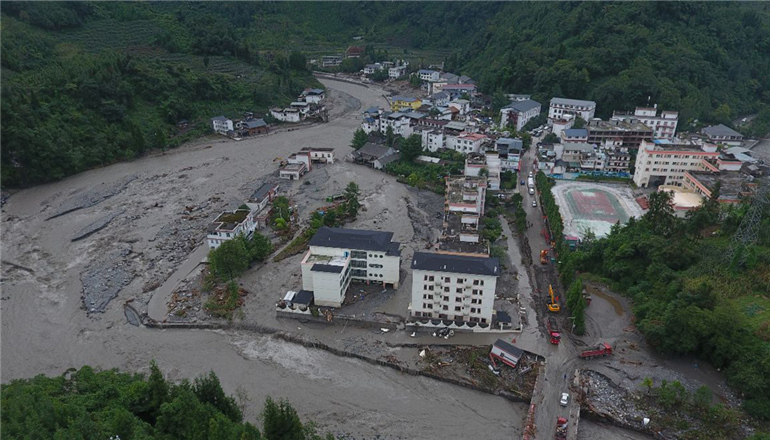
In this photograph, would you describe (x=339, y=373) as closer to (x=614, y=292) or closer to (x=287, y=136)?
(x=614, y=292)

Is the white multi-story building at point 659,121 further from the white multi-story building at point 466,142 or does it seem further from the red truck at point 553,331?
the red truck at point 553,331

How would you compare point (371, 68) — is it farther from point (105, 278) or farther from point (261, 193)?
point (105, 278)

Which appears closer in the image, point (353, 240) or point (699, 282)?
point (699, 282)

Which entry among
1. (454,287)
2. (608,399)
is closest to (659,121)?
(454,287)

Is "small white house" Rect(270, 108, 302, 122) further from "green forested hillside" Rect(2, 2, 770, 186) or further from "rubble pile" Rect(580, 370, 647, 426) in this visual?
"rubble pile" Rect(580, 370, 647, 426)

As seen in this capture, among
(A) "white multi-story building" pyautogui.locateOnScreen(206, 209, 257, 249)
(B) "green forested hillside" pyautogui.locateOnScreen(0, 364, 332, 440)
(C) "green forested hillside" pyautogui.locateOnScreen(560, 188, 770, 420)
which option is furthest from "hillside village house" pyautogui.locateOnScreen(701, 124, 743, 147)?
(B) "green forested hillside" pyautogui.locateOnScreen(0, 364, 332, 440)
